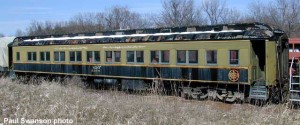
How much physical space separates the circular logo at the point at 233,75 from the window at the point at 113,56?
20.2 feet

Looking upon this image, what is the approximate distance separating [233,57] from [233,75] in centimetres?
65

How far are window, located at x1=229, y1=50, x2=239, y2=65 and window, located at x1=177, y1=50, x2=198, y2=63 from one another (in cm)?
155

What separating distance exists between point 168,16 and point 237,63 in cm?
5666

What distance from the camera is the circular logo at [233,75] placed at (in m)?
15.9

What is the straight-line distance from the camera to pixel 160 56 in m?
18.4

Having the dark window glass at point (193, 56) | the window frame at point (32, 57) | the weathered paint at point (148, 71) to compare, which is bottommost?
the weathered paint at point (148, 71)

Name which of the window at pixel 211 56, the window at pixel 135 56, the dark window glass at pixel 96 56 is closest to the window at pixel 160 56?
the window at pixel 135 56

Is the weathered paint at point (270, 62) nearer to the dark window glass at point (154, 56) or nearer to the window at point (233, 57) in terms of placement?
the window at point (233, 57)

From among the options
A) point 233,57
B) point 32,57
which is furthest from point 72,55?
point 233,57

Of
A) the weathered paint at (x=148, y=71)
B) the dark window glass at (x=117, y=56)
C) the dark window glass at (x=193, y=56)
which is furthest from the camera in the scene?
the dark window glass at (x=117, y=56)

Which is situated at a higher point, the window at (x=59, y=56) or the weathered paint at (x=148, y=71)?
the window at (x=59, y=56)

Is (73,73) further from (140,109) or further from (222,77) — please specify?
(140,109)

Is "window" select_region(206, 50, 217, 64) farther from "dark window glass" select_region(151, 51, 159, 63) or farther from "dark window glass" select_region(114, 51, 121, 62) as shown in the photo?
"dark window glass" select_region(114, 51, 121, 62)

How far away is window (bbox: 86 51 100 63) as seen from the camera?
70.8 feet
